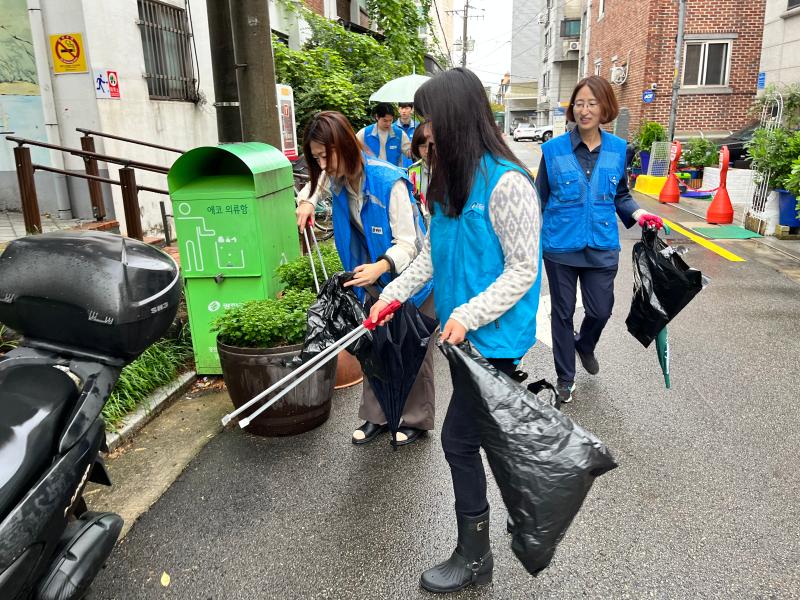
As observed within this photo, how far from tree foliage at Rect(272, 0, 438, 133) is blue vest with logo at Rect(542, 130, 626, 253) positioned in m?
7.53

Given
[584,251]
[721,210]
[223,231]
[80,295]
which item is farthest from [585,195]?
[721,210]

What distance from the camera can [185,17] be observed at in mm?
9383

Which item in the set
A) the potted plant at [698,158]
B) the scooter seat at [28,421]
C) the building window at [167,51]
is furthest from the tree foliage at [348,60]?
the scooter seat at [28,421]

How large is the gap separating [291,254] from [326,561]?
2594 millimetres

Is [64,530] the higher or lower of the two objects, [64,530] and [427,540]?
the higher

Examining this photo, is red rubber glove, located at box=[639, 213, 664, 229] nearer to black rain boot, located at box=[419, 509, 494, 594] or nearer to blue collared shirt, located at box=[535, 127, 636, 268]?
blue collared shirt, located at box=[535, 127, 636, 268]

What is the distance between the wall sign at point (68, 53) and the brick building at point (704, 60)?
51.8 ft

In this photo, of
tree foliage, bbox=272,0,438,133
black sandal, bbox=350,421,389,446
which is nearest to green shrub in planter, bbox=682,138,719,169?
tree foliage, bbox=272,0,438,133

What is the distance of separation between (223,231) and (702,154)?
1352 centimetres

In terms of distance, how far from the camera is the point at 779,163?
9.26 meters

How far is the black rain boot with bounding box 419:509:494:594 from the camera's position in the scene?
2539 millimetres

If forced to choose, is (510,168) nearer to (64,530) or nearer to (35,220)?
(64,530)

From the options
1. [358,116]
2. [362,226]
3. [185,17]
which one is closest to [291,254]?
[362,226]

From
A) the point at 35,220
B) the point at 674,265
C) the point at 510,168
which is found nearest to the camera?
the point at 510,168
